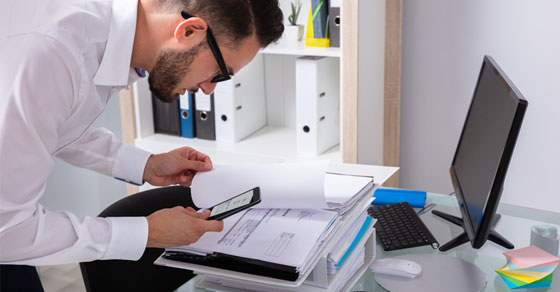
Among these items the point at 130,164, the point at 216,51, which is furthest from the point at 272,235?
the point at 130,164

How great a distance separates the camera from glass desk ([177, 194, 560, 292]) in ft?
4.09

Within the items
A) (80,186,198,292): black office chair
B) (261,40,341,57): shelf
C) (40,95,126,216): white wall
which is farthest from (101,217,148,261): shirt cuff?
(40,95,126,216): white wall

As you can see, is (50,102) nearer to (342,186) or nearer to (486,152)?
(342,186)

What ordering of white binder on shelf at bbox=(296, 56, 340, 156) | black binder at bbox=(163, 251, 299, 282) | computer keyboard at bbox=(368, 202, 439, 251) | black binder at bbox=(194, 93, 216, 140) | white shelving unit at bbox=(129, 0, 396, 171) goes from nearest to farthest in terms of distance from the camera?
black binder at bbox=(163, 251, 299, 282) < computer keyboard at bbox=(368, 202, 439, 251) < white shelving unit at bbox=(129, 0, 396, 171) < white binder on shelf at bbox=(296, 56, 340, 156) < black binder at bbox=(194, 93, 216, 140)

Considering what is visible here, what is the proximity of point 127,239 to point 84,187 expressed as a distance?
2048mm

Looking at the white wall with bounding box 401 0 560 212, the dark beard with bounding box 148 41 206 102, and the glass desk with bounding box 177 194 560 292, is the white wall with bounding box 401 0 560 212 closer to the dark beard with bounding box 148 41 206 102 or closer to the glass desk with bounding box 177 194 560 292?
the glass desk with bounding box 177 194 560 292

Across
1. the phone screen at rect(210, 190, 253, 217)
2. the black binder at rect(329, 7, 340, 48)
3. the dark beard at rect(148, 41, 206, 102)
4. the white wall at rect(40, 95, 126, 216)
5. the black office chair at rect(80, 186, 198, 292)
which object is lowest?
the white wall at rect(40, 95, 126, 216)

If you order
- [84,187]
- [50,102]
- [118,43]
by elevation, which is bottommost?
[84,187]

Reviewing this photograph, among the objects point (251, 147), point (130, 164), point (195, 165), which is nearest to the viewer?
point (195, 165)

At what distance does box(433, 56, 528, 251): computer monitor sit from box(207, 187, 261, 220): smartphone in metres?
0.45

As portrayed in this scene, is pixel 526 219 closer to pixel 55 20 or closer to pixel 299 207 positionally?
pixel 299 207

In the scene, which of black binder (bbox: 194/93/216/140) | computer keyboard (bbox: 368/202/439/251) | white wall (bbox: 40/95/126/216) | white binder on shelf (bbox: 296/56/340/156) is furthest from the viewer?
white wall (bbox: 40/95/126/216)

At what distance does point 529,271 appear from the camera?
1191mm

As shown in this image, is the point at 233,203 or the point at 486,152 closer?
the point at 233,203
